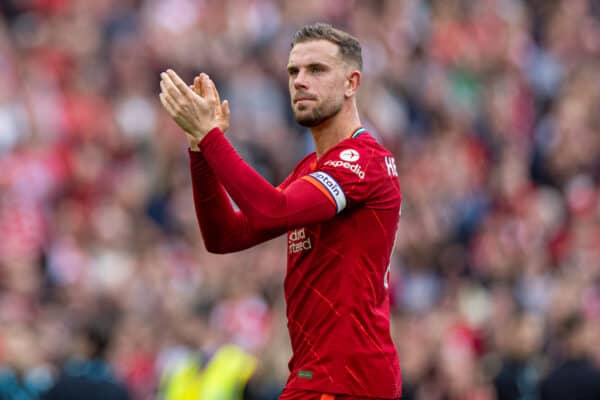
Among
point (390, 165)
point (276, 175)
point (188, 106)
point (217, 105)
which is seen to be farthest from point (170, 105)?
point (276, 175)

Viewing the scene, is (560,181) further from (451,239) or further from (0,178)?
(0,178)

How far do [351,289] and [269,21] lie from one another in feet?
39.0

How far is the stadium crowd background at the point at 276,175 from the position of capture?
11758 mm

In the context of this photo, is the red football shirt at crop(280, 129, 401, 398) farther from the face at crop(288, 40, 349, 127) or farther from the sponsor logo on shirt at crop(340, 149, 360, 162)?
the face at crop(288, 40, 349, 127)

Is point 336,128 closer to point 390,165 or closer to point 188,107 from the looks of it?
point 390,165

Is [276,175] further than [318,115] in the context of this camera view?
Yes

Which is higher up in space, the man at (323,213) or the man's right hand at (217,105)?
the man's right hand at (217,105)

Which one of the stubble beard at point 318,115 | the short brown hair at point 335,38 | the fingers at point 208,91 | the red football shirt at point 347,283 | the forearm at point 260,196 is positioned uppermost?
the short brown hair at point 335,38

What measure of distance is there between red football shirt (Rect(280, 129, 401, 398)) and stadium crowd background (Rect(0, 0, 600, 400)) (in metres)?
4.65

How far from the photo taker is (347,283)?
225 inches

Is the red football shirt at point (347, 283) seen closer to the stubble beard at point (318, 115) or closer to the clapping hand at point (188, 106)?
the stubble beard at point (318, 115)

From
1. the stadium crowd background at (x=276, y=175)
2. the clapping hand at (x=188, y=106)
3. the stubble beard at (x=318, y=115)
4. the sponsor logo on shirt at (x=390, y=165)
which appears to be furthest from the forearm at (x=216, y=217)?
the stadium crowd background at (x=276, y=175)

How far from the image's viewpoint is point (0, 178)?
584 inches

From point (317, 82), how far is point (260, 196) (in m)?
0.68
